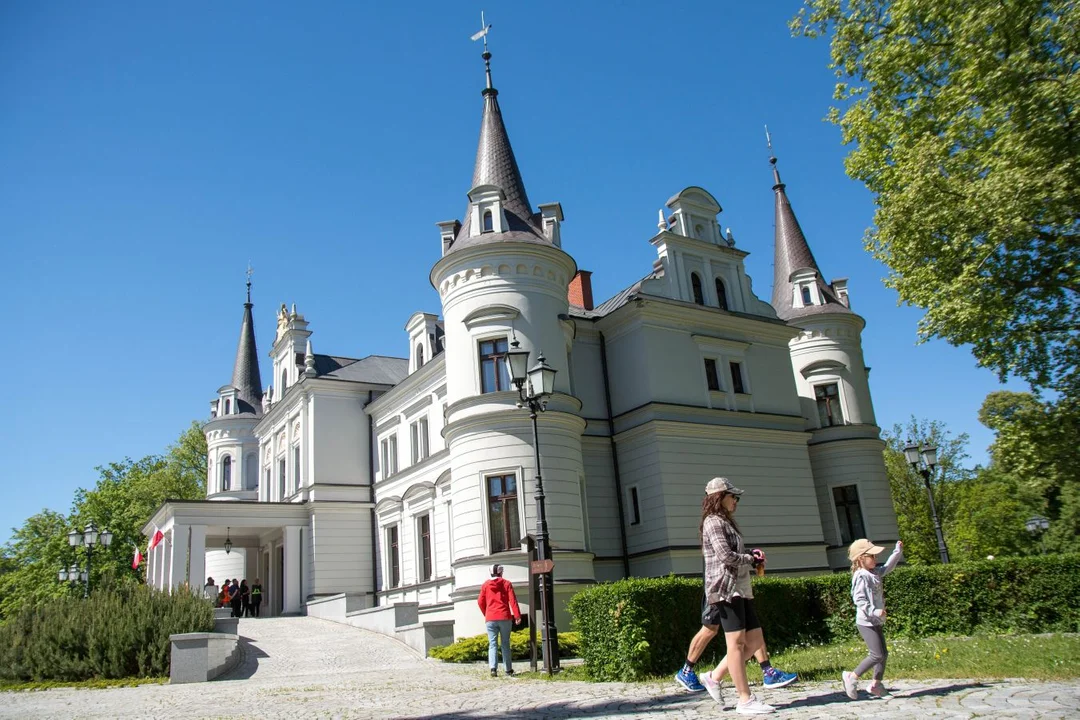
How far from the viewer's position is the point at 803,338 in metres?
30.1

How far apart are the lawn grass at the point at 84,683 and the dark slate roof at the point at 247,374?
3189 centimetres

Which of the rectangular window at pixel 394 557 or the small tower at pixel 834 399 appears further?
the rectangular window at pixel 394 557

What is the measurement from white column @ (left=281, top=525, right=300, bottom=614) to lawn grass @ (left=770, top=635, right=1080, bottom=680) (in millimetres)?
23576

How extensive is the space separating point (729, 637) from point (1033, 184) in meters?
11.4

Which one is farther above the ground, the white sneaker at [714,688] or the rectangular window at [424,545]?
the rectangular window at [424,545]

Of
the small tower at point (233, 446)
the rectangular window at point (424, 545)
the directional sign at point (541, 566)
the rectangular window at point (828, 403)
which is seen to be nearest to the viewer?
the directional sign at point (541, 566)

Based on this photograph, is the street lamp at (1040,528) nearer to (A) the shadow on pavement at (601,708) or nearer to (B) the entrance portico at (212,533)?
(B) the entrance portico at (212,533)

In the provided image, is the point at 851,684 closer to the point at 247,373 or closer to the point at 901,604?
the point at 901,604

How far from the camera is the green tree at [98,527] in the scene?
47.7m

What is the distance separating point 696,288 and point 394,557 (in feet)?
49.6

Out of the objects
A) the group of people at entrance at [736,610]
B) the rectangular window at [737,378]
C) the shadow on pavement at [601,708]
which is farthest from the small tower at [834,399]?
the group of people at entrance at [736,610]

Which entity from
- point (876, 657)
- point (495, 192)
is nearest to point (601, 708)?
point (876, 657)

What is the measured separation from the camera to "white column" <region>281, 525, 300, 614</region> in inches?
1238

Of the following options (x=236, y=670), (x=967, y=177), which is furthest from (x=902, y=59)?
(x=236, y=670)
